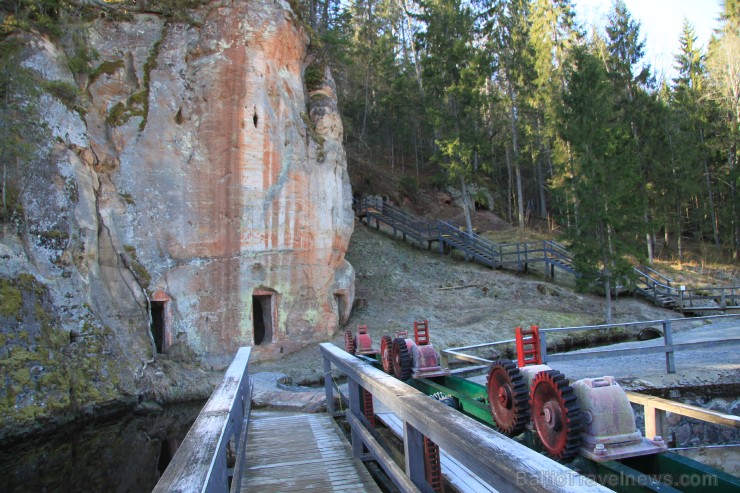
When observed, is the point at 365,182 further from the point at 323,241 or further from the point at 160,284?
the point at 160,284

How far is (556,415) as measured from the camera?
3.50 meters

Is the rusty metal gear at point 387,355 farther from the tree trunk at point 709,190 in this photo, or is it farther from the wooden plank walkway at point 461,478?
the tree trunk at point 709,190

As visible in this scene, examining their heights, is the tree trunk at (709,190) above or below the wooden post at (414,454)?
above

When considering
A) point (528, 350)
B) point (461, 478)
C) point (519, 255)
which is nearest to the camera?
point (461, 478)

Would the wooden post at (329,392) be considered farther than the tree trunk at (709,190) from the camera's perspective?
No

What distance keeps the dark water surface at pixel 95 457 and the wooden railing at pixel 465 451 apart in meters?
6.29

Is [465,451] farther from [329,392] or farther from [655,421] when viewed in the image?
[329,392]

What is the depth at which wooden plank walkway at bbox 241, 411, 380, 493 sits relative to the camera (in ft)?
14.6

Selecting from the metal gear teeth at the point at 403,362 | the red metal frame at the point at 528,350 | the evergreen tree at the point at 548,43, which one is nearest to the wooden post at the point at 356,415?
the metal gear teeth at the point at 403,362

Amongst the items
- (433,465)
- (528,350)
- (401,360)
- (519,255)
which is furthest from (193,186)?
(519,255)

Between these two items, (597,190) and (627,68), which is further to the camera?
(627,68)

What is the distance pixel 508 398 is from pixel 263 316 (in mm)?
14595

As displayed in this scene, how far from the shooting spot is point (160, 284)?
15.1m

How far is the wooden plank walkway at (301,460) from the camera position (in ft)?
14.6
